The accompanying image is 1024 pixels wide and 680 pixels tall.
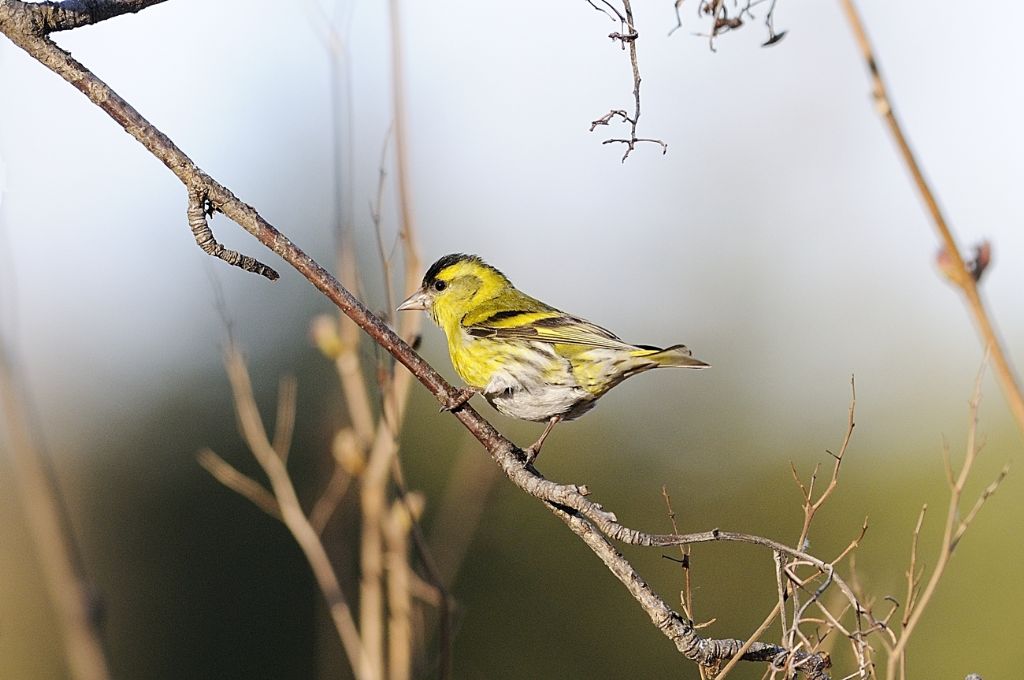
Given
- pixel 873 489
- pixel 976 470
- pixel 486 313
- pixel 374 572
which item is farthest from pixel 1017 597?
pixel 374 572

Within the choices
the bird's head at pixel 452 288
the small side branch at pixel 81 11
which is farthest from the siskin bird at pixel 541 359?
the small side branch at pixel 81 11

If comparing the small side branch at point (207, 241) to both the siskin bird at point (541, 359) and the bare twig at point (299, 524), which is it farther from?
the siskin bird at point (541, 359)

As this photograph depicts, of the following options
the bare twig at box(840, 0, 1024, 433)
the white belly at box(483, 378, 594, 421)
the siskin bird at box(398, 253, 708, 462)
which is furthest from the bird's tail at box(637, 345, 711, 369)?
the bare twig at box(840, 0, 1024, 433)

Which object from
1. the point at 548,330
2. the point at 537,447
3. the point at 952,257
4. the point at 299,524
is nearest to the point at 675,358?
the point at 537,447

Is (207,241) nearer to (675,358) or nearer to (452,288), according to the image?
(675,358)

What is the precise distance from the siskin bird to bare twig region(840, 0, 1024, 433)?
265 centimetres

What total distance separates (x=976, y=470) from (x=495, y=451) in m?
7.04

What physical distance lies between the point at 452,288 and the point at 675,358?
1.69 metres

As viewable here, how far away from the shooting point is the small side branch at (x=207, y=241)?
91.9 inches

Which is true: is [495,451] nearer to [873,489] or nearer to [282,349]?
[873,489]

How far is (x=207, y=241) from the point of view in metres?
2.37

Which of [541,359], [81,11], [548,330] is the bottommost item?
[541,359]

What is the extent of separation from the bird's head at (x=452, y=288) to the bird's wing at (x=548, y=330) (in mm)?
338

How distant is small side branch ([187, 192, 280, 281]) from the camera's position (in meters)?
2.33
